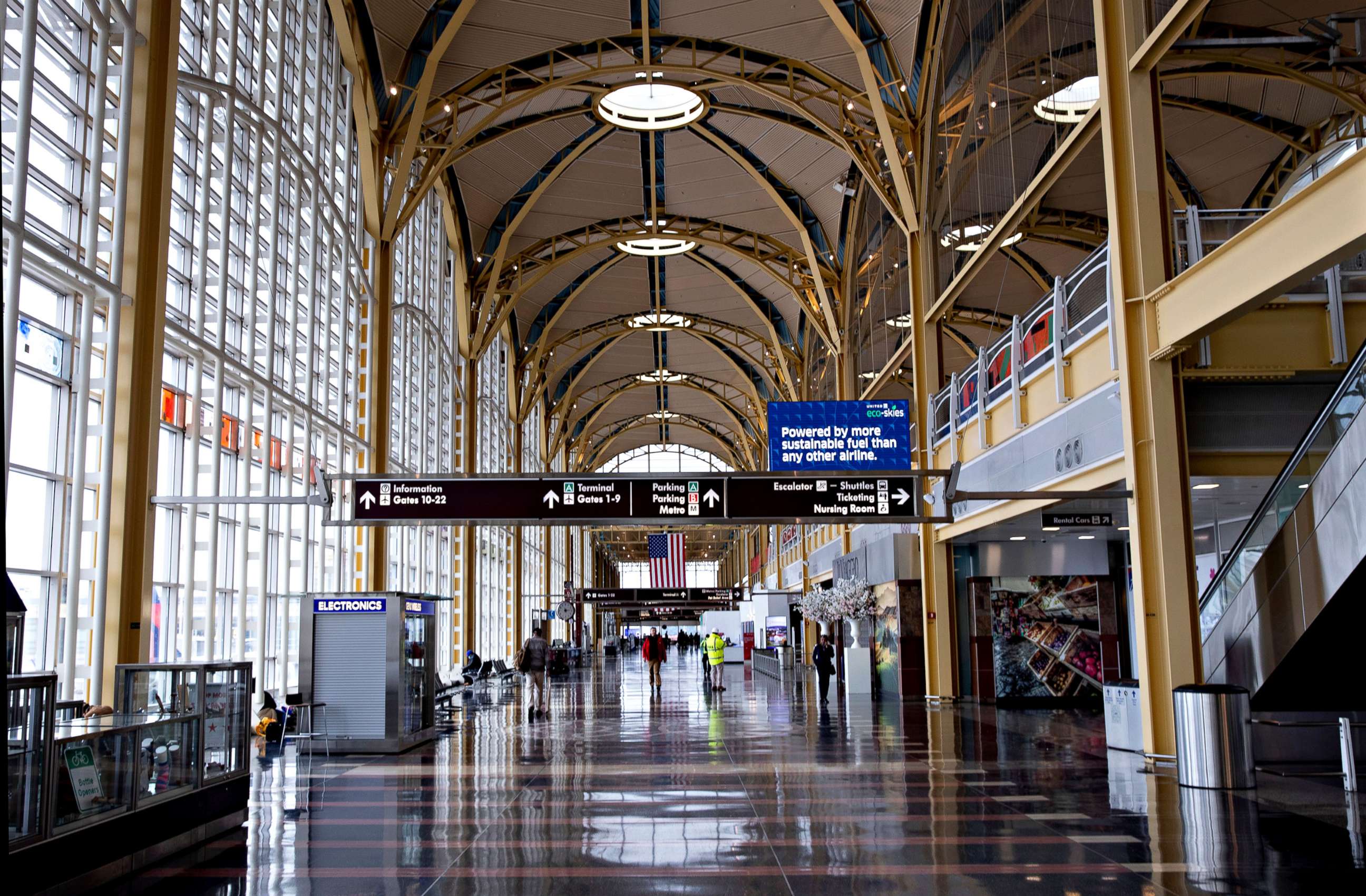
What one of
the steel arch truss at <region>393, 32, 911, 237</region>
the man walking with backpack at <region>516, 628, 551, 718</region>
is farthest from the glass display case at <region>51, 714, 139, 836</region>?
the steel arch truss at <region>393, 32, 911, 237</region>

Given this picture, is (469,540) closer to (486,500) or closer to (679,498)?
(486,500)

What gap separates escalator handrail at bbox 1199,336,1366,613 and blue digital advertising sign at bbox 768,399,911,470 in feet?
20.8

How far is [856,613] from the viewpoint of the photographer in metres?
31.4

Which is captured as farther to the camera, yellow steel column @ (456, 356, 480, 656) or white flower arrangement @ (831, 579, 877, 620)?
yellow steel column @ (456, 356, 480, 656)

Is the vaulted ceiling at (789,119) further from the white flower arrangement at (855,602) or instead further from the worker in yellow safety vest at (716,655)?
the worker in yellow safety vest at (716,655)

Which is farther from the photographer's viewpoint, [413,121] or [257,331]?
[413,121]

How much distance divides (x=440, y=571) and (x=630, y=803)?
981 inches

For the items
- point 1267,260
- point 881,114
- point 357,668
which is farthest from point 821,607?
point 1267,260

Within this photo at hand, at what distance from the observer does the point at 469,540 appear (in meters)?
39.1

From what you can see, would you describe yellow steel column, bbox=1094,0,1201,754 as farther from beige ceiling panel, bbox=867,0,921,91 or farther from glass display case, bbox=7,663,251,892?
beige ceiling panel, bbox=867,0,921,91

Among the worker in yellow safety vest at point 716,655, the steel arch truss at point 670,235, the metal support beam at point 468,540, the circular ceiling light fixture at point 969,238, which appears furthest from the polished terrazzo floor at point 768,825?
the steel arch truss at point 670,235

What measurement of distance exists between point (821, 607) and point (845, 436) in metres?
13.4

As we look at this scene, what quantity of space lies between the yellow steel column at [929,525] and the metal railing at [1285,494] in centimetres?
1011

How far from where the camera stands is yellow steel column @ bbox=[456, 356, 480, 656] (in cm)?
3881
